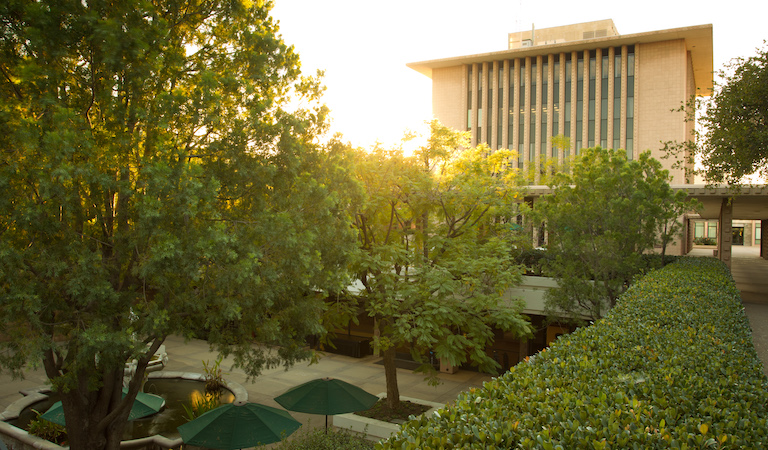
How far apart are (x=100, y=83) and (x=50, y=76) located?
37.9 inches

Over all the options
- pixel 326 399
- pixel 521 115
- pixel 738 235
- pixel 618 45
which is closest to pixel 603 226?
pixel 326 399

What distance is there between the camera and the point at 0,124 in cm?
737

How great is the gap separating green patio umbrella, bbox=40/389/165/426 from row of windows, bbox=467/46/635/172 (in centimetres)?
3897

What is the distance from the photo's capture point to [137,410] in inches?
494

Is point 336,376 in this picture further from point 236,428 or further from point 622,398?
point 622,398

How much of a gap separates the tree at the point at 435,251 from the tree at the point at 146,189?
2.89 meters

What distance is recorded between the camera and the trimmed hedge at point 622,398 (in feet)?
11.3

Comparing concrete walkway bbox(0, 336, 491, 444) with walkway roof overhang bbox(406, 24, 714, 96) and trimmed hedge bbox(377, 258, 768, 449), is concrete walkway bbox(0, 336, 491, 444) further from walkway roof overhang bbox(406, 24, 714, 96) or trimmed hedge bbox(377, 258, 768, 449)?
walkway roof overhang bbox(406, 24, 714, 96)

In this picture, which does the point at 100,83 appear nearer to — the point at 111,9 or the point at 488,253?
the point at 111,9

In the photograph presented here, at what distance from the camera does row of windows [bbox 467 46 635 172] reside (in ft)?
148

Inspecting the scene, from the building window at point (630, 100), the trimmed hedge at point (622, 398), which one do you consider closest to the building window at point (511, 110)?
the building window at point (630, 100)

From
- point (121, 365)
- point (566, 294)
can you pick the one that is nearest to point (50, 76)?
point (121, 365)

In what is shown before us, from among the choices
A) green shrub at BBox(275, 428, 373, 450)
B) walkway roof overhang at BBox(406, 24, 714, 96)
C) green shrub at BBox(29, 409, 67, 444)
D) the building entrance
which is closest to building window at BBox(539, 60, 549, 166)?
walkway roof overhang at BBox(406, 24, 714, 96)

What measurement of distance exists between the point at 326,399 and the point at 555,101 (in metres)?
42.3
